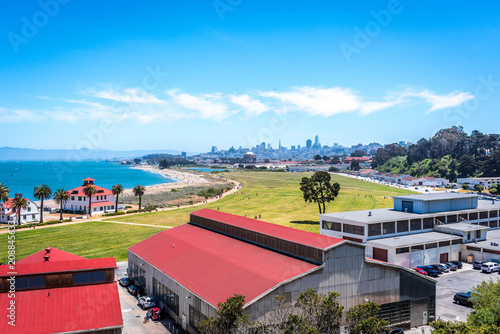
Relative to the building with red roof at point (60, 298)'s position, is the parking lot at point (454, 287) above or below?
below

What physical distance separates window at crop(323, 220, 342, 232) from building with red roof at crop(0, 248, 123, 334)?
36201 millimetres

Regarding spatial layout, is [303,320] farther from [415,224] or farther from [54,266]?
[415,224]

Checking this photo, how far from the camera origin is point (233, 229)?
40406 mm

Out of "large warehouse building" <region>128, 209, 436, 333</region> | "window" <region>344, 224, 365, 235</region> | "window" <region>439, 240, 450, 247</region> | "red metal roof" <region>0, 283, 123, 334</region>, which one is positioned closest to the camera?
"red metal roof" <region>0, 283, 123, 334</region>

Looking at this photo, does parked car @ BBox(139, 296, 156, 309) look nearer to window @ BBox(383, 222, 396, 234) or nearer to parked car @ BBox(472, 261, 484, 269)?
window @ BBox(383, 222, 396, 234)

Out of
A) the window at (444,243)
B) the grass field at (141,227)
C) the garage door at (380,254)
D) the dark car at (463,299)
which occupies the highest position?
the window at (444,243)

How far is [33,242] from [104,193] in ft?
128

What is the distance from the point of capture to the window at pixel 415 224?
2141 inches

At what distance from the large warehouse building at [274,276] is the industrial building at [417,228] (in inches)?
629

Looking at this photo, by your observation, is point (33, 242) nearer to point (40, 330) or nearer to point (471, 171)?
point (40, 330)

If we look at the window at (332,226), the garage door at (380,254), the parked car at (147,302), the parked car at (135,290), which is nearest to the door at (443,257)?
the garage door at (380,254)

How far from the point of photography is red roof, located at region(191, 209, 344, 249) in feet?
97.3

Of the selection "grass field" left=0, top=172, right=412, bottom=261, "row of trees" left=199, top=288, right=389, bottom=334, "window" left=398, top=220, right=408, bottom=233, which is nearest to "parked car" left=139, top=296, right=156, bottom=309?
"row of trees" left=199, top=288, right=389, bottom=334

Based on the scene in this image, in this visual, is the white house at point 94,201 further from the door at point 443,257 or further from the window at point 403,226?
the door at point 443,257
